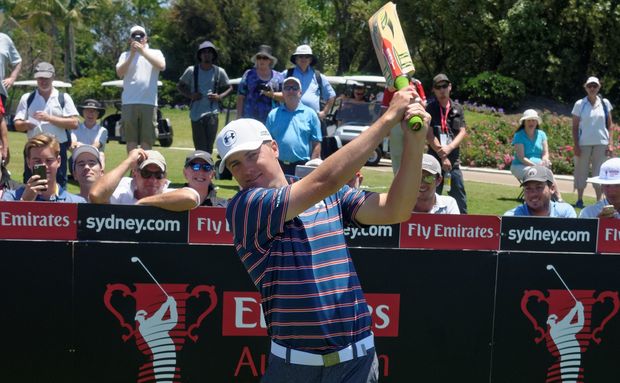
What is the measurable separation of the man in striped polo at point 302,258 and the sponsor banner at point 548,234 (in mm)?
2313

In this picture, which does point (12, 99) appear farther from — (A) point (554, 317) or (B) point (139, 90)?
(A) point (554, 317)

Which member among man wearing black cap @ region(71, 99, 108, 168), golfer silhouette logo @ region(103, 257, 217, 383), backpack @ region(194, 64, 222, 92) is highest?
backpack @ region(194, 64, 222, 92)

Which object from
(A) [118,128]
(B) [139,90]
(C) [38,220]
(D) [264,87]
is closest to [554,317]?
(C) [38,220]

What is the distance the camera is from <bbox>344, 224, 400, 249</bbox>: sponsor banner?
576 cm

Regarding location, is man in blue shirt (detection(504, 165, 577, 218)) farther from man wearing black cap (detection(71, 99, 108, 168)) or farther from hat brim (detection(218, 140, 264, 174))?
man wearing black cap (detection(71, 99, 108, 168))

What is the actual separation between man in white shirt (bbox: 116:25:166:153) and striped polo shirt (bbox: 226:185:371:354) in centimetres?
732

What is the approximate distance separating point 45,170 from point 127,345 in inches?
58.3

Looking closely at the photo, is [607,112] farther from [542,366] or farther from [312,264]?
[312,264]

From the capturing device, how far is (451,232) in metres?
5.83

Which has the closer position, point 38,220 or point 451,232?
point 38,220

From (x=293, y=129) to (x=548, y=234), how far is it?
13.3ft

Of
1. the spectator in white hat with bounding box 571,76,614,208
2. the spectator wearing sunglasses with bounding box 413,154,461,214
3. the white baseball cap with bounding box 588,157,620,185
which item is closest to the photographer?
the spectator wearing sunglasses with bounding box 413,154,461,214

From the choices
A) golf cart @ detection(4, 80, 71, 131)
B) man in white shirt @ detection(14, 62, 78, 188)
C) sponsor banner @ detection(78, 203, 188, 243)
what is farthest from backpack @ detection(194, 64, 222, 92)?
golf cart @ detection(4, 80, 71, 131)

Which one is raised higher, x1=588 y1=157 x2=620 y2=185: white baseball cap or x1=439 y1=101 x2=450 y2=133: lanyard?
x1=439 y1=101 x2=450 y2=133: lanyard
